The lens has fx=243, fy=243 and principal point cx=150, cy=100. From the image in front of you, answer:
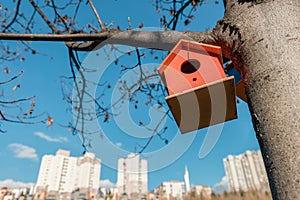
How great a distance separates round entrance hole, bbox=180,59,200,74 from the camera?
4.66ft

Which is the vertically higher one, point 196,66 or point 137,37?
point 137,37

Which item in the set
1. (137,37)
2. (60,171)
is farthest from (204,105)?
(60,171)

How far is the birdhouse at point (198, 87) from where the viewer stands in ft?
4.04

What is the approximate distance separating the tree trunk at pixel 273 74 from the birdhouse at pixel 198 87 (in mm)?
236

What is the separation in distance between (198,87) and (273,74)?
48 centimetres

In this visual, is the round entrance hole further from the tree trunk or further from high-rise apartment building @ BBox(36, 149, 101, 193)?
high-rise apartment building @ BBox(36, 149, 101, 193)

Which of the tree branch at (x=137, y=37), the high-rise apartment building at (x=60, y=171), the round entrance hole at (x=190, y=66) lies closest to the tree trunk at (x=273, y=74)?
the tree branch at (x=137, y=37)

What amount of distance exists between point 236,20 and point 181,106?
1.63 ft

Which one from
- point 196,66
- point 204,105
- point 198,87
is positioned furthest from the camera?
point 196,66

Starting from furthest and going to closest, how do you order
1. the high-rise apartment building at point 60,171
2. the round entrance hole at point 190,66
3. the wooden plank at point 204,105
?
the high-rise apartment building at point 60,171 → the round entrance hole at point 190,66 → the wooden plank at point 204,105

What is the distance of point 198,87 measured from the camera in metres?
1.21

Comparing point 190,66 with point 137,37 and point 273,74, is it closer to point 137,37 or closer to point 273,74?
point 137,37

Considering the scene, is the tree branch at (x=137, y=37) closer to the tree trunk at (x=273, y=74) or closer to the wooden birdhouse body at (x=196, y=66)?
the wooden birdhouse body at (x=196, y=66)

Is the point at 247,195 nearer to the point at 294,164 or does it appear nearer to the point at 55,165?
the point at 294,164
